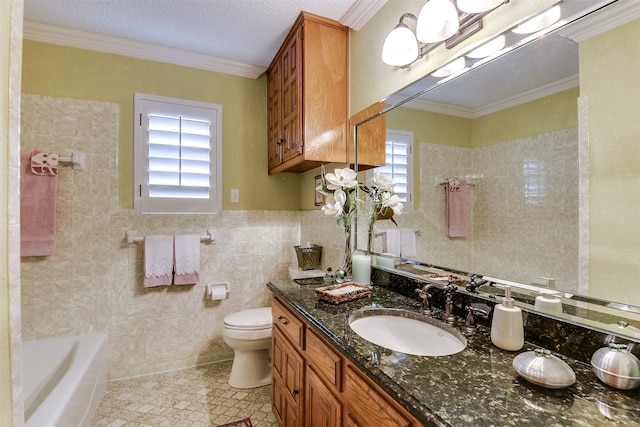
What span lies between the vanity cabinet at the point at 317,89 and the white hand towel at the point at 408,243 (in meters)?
0.72

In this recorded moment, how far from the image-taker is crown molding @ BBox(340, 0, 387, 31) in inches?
70.7

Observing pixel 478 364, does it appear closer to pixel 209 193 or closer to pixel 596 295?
pixel 596 295

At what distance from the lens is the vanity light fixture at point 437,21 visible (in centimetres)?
128

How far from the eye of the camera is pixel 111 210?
2.33m

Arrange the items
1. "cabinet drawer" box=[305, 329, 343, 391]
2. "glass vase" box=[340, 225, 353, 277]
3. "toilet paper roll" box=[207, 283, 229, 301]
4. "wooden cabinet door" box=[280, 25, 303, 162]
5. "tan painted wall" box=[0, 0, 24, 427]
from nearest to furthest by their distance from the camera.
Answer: "tan painted wall" box=[0, 0, 24, 427], "cabinet drawer" box=[305, 329, 343, 391], "glass vase" box=[340, 225, 353, 277], "wooden cabinet door" box=[280, 25, 303, 162], "toilet paper roll" box=[207, 283, 229, 301]

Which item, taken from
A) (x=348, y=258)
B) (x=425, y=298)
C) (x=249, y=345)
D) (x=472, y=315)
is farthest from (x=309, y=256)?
(x=472, y=315)

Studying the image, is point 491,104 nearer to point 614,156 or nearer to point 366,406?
point 614,156

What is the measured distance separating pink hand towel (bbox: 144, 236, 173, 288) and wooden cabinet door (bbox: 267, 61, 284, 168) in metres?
1.06

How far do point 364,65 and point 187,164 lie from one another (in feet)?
5.11

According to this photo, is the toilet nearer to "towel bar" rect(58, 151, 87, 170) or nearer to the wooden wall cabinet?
the wooden wall cabinet

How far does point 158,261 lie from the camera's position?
2377 mm

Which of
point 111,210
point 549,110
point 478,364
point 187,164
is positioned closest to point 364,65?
point 549,110

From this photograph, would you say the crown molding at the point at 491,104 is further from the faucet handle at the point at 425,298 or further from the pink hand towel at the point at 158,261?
the pink hand towel at the point at 158,261

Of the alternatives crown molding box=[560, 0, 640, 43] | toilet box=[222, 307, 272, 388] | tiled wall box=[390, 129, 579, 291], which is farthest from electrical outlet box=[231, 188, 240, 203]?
crown molding box=[560, 0, 640, 43]
